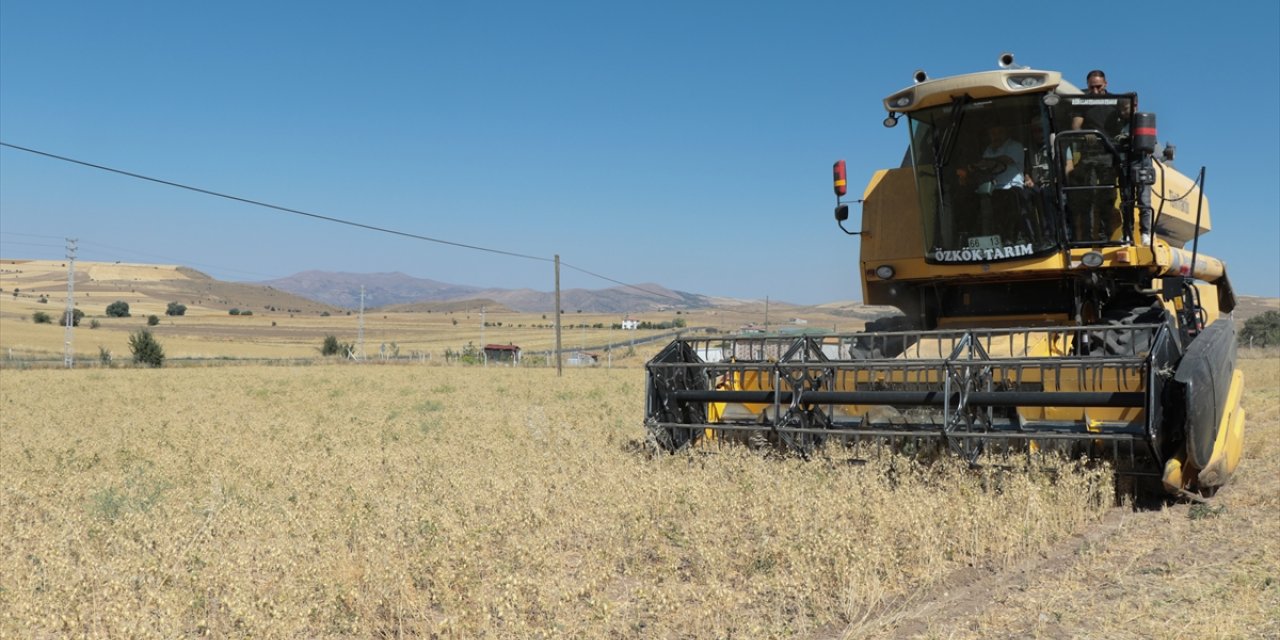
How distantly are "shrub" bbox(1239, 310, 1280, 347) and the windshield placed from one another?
46.0 m

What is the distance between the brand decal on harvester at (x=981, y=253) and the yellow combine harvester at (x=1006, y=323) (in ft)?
0.04

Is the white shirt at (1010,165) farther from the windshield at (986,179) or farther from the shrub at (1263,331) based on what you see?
the shrub at (1263,331)

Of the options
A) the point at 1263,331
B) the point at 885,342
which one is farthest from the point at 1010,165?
the point at 1263,331

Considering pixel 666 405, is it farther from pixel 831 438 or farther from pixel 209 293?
pixel 209 293

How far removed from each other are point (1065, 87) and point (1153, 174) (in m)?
1.06

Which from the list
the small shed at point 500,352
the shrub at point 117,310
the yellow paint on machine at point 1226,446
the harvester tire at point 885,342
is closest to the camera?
the yellow paint on machine at point 1226,446

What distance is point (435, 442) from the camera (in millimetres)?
10219

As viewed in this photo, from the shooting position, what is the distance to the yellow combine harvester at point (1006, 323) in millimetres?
6273

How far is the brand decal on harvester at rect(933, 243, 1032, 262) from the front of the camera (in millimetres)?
7867

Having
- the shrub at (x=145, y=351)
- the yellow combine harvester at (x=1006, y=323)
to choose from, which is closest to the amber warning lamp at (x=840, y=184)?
the yellow combine harvester at (x=1006, y=323)

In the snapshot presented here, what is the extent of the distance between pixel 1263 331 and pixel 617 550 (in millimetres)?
52628

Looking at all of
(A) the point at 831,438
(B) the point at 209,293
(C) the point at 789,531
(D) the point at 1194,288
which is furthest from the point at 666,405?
(B) the point at 209,293

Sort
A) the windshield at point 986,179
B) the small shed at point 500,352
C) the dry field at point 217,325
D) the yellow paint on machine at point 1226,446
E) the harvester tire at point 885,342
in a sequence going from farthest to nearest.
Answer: the dry field at point 217,325
the small shed at point 500,352
the harvester tire at point 885,342
the windshield at point 986,179
the yellow paint on machine at point 1226,446

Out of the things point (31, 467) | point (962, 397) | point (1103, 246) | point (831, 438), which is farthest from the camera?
point (31, 467)
